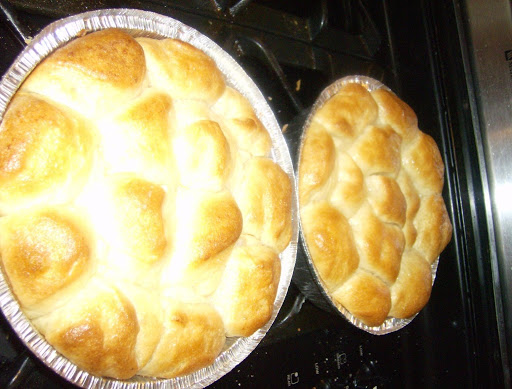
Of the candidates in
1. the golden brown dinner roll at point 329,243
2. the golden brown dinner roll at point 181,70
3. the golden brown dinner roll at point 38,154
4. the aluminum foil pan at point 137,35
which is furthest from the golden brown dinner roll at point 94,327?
the golden brown dinner roll at point 329,243

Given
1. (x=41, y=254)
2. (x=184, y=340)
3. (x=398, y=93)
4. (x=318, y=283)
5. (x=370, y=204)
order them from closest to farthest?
(x=41, y=254) < (x=184, y=340) < (x=318, y=283) < (x=370, y=204) < (x=398, y=93)

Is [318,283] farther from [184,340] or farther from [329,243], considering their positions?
[184,340]

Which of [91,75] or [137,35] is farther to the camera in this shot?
[137,35]

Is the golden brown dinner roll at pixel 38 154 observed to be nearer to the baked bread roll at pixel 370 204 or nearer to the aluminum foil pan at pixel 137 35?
the aluminum foil pan at pixel 137 35

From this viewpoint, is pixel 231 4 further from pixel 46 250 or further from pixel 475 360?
pixel 475 360

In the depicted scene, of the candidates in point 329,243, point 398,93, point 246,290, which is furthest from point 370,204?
point 398,93

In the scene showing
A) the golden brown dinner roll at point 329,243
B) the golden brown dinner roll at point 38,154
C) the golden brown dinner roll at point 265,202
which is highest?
the golden brown dinner roll at point 38,154

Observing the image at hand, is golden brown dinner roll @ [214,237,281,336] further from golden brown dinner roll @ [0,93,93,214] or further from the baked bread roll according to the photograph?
golden brown dinner roll @ [0,93,93,214]
